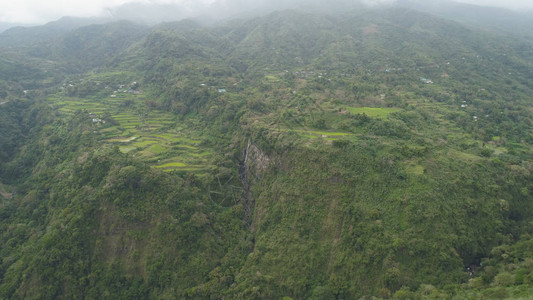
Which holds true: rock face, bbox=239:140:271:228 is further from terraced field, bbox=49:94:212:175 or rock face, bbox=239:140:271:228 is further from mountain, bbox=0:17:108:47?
mountain, bbox=0:17:108:47

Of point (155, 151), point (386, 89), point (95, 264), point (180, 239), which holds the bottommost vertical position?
point (95, 264)

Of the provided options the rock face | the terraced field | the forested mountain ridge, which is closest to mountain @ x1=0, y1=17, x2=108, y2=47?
the terraced field

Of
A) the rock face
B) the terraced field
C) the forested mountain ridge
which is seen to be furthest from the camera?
the terraced field

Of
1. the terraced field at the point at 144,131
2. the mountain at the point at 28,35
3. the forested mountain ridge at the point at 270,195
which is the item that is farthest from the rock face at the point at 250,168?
the mountain at the point at 28,35

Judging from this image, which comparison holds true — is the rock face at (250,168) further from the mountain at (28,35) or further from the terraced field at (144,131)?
the mountain at (28,35)

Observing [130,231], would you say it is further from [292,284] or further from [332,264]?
[332,264]

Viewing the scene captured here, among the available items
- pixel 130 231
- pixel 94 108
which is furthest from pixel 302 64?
pixel 130 231
